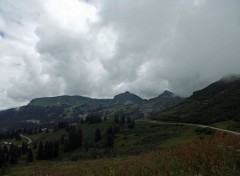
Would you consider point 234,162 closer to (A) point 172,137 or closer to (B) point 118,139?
(A) point 172,137

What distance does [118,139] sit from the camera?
7662 inches

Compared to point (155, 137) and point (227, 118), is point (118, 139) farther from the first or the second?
point (227, 118)

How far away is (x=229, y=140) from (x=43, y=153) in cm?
16449

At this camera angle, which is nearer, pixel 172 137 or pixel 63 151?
pixel 172 137

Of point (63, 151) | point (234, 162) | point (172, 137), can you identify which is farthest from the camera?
point (63, 151)

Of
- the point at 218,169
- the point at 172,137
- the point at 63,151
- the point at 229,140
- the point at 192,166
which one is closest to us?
the point at 218,169

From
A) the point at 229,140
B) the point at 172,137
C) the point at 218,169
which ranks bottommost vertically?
the point at 218,169

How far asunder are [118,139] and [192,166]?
18624 cm

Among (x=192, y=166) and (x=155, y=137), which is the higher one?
(x=155, y=137)

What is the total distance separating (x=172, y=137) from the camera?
154 meters

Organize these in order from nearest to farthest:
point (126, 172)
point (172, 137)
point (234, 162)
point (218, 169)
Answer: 1. point (218, 169)
2. point (234, 162)
3. point (126, 172)
4. point (172, 137)

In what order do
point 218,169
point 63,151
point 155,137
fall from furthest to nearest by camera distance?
point 63,151 < point 155,137 < point 218,169

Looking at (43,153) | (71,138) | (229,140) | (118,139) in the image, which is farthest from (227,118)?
(229,140)

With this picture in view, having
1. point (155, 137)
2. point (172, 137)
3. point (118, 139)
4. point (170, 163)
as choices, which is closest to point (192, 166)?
point (170, 163)
